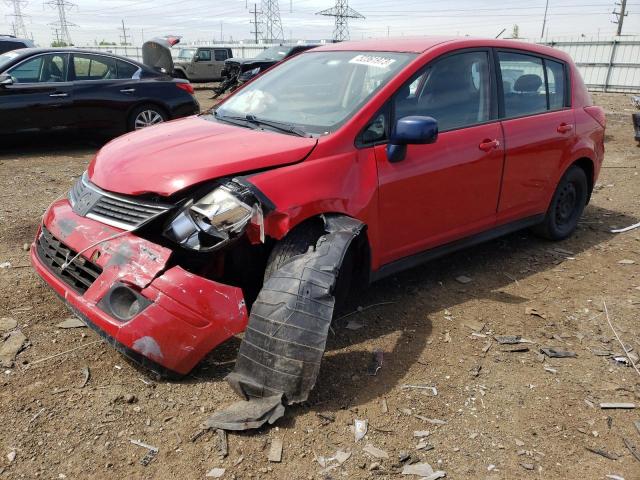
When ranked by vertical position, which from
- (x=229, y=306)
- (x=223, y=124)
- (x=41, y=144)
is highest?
(x=223, y=124)

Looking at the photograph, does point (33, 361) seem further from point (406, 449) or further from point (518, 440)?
point (518, 440)

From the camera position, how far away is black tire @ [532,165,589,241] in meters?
4.92

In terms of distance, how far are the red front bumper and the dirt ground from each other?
0.89ft

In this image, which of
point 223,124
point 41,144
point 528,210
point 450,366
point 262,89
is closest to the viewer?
point 450,366

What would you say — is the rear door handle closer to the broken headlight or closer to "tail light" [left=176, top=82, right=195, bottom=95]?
the broken headlight

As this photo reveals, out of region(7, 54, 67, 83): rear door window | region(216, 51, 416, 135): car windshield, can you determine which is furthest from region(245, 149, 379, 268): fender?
region(7, 54, 67, 83): rear door window

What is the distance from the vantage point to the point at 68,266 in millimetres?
2957

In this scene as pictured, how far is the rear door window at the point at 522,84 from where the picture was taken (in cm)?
419

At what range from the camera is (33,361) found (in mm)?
2967

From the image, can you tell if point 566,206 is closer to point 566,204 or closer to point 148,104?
point 566,204

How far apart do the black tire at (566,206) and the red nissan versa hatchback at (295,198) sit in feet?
1.44

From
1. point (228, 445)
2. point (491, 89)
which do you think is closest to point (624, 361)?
point (491, 89)

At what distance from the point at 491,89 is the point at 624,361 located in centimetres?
207

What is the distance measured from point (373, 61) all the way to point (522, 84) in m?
1.42
